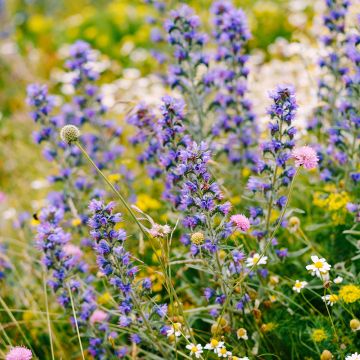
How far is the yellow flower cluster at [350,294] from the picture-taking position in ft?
8.40

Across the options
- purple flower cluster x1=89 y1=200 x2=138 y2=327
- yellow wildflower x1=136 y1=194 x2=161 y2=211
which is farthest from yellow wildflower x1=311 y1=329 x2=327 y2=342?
yellow wildflower x1=136 y1=194 x2=161 y2=211

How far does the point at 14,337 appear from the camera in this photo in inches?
143

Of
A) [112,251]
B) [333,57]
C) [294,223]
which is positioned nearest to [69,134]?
[112,251]

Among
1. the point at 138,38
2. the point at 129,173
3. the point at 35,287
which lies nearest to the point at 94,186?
the point at 129,173

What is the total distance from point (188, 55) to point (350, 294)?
1.93 m

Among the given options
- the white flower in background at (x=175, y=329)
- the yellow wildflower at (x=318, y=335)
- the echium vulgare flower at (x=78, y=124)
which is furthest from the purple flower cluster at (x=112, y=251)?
the echium vulgare flower at (x=78, y=124)

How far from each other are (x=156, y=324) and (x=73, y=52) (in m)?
2.19

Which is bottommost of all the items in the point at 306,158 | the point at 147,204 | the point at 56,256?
the point at 147,204

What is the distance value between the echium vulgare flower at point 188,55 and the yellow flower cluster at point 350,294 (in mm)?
1572

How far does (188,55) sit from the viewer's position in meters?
3.65

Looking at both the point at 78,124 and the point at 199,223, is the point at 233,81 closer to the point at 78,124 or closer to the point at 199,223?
the point at 78,124

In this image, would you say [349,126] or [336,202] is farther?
[349,126]

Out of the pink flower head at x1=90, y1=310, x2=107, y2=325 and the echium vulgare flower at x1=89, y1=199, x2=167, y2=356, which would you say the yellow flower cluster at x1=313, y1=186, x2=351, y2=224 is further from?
the pink flower head at x1=90, y1=310, x2=107, y2=325

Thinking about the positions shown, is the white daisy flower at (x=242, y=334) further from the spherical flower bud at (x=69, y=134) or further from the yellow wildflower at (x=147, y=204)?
the yellow wildflower at (x=147, y=204)
